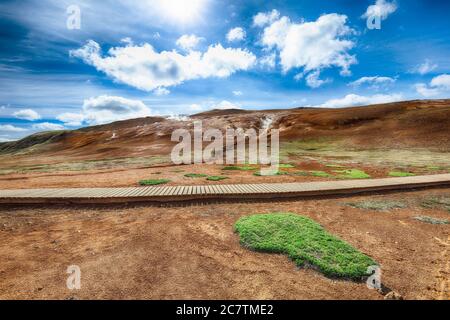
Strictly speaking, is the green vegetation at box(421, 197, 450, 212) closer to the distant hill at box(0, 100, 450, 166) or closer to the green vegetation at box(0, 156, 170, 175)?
the green vegetation at box(0, 156, 170, 175)

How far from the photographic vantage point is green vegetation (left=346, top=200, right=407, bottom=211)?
26.2 ft

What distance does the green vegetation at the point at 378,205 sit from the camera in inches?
315

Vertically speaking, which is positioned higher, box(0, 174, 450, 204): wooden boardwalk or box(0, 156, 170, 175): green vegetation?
box(0, 156, 170, 175): green vegetation

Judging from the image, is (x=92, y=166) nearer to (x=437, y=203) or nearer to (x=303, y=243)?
(x=303, y=243)

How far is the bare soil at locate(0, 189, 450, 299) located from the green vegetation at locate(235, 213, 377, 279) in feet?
0.66

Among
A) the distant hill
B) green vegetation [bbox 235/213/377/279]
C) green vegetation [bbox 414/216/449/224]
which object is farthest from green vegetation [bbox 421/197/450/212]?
the distant hill

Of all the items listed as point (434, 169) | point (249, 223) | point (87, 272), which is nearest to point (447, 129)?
point (434, 169)

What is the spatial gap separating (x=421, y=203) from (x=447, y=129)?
30664 mm

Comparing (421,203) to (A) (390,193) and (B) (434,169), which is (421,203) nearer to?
(A) (390,193)

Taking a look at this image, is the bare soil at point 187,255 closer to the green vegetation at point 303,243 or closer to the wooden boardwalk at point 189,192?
the green vegetation at point 303,243

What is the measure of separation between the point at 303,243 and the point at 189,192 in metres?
4.69

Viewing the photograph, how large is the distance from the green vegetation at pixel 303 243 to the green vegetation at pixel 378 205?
2.85 meters

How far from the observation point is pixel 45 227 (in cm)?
647
